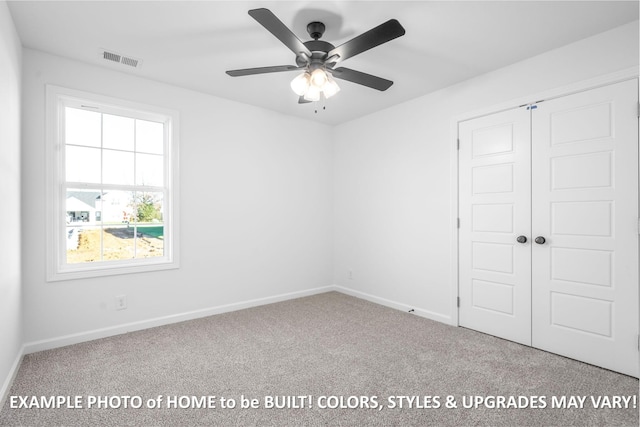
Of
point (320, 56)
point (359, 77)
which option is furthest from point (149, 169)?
point (359, 77)

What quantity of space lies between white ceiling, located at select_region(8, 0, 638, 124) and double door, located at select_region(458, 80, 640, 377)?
565 millimetres

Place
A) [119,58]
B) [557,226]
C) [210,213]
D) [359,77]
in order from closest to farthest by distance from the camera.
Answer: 1. [359,77]
2. [557,226]
3. [119,58]
4. [210,213]

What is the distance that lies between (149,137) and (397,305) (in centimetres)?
342

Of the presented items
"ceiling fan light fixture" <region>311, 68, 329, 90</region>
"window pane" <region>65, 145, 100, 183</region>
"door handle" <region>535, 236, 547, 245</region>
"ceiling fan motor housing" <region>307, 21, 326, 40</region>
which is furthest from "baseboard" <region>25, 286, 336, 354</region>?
"ceiling fan motor housing" <region>307, 21, 326, 40</region>

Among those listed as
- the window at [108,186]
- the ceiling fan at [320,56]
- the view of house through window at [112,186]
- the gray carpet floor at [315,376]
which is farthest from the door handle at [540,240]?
the view of house through window at [112,186]

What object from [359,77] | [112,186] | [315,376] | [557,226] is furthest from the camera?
[112,186]

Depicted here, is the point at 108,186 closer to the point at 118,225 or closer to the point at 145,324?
the point at 118,225

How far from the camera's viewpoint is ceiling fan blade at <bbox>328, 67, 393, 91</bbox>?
2.42 m

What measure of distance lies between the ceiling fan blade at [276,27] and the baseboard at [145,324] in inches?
114

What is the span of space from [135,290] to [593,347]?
4048 millimetres

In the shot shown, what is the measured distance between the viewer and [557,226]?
9.01 ft

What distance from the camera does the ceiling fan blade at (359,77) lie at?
2416 millimetres

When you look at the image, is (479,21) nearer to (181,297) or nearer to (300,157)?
(300,157)

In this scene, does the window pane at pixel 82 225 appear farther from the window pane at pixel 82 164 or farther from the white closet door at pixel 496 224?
the white closet door at pixel 496 224
